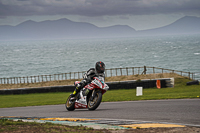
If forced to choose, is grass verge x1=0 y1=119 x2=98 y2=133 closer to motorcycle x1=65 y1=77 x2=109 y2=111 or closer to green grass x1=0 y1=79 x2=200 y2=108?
motorcycle x1=65 y1=77 x2=109 y2=111

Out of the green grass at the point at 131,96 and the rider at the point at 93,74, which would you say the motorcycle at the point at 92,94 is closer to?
the rider at the point at 93,74

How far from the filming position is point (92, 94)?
10344 millimetres

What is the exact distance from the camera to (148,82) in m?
29.0

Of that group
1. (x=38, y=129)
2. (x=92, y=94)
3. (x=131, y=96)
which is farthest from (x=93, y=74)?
(x=131, y=96)

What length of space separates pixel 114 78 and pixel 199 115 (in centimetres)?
2984

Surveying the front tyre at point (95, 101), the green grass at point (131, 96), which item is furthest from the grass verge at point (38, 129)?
the green grass at point (131, 96)

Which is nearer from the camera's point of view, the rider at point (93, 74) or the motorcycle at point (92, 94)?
the motorcycle at point (92, 94)

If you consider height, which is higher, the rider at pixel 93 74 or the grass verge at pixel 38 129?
the rider at pixel 93 74

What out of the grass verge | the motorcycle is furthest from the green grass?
the grass verge

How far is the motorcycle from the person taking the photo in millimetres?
10227

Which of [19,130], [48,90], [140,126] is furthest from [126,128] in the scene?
[48,90]

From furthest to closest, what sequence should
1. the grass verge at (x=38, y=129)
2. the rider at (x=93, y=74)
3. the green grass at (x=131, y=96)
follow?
the green grass at (x=131, y=96) < the rider at (x=93, y=74) < the grass verge at (x=38, y=129)

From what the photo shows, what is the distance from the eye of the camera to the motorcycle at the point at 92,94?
10227 millimetres

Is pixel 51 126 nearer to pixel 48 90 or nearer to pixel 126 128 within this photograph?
pixel 126 128
